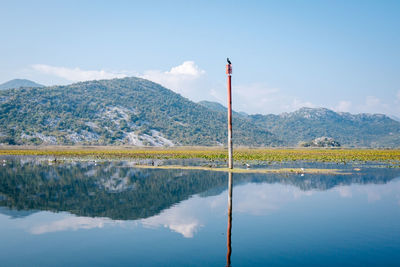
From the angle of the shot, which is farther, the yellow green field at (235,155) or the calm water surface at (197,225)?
the yellow green field at (235,155)

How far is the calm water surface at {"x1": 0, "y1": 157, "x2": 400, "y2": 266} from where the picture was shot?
1262cm

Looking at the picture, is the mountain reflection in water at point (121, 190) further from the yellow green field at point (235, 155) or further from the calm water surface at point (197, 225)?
the yellow green field at point (235, 155)

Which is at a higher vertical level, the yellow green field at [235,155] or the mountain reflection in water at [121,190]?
the yellow green field at [235,155]

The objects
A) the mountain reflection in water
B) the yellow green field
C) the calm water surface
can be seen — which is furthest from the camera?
the yellow green field

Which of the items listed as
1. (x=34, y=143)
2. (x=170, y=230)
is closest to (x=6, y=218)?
(x=170, y=230)

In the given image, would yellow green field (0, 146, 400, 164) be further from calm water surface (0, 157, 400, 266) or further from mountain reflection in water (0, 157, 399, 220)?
calm water surface (0, 157, 400, 266)

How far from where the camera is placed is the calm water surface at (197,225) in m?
12.6

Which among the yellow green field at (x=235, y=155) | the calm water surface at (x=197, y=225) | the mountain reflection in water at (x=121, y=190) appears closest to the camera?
the calm water surface at (x=197, y=225)

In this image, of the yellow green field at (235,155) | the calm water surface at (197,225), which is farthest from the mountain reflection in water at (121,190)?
the yellow green field at (235,155)

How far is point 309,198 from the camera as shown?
2539 centimetres

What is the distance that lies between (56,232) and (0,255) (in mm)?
3331

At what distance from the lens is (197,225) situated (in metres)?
17.3

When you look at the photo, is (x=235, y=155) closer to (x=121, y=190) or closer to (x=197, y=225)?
(x=121, y=190)

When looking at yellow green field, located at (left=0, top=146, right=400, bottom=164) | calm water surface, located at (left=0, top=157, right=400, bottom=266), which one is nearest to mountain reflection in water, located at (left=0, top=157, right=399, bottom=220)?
calm water surface, located at (left=0, top=157, right=400, bottom=266)
